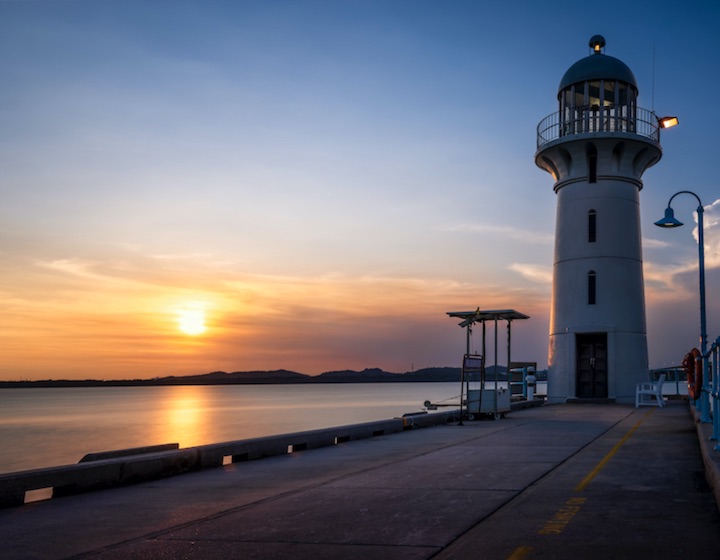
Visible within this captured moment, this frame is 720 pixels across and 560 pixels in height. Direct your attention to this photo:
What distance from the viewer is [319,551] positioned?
688 centimetres

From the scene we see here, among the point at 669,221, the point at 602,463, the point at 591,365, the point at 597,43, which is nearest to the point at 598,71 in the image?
the point at 597,43

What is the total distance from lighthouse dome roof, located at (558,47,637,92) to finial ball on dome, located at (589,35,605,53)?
1.11 metres

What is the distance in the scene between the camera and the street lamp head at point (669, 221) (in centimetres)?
2498

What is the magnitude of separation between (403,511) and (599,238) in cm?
2806

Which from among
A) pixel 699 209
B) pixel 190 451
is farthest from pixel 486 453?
pixel 699 209

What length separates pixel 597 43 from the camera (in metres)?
36.8

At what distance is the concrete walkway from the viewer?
6.95 m

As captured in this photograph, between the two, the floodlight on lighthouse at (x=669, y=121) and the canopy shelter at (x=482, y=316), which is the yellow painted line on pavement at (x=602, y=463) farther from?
the floodlight on lighthouse at (x=669, y=121)

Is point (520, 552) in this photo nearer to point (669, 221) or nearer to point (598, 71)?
point (669, 221)

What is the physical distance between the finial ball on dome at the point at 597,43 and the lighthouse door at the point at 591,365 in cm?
1409

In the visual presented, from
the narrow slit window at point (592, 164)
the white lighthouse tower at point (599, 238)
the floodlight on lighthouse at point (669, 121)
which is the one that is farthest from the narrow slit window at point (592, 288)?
the floodlight on lighthouse at point (669, 121)

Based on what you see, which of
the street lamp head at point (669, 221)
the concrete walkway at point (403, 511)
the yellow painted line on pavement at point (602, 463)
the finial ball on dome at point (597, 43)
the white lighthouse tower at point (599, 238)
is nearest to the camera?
the concrete walkway at point (403, 511)

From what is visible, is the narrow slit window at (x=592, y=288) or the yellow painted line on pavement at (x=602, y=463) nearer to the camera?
the yellow painted line on pavement at (x=602, y=463)

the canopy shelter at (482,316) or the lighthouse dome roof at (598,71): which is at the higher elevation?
the lighthouse dome roof at (598,71)
